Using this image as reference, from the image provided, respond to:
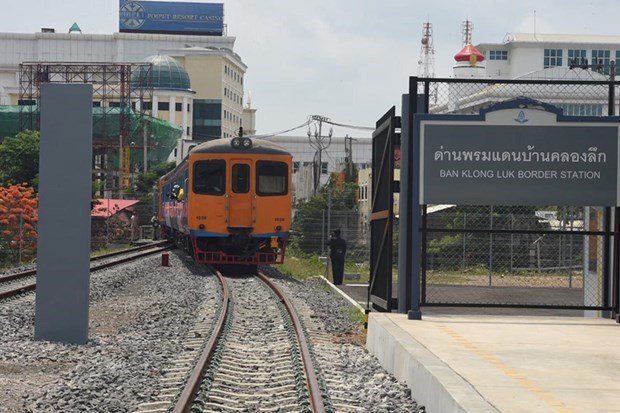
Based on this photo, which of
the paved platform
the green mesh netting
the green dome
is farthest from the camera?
the green dome

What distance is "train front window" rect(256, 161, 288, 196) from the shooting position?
82.1 feet

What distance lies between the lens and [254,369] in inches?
411

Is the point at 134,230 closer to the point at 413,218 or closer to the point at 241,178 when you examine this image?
the point at 241,178

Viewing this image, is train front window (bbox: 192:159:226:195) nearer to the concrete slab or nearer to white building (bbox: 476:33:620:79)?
the concrete slab

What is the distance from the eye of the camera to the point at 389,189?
11.9 metres

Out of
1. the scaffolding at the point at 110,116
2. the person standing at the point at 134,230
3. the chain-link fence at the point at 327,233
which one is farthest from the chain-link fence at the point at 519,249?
the scaffolding at the point at 110,116

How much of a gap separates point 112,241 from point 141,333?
1442 inches

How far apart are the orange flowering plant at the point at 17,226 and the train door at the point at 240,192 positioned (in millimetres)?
10204

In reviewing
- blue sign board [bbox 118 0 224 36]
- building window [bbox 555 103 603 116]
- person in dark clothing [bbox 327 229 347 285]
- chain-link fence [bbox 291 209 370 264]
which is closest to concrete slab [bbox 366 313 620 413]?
building window [bbox 555 103 603 116]

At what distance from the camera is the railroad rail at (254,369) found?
333 inches

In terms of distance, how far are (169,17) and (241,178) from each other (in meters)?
135

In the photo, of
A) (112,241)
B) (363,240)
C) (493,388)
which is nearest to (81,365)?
(493,388)

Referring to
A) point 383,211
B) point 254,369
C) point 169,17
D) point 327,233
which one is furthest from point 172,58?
point 254,369

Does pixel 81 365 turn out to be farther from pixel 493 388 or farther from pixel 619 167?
pixel 619 167
